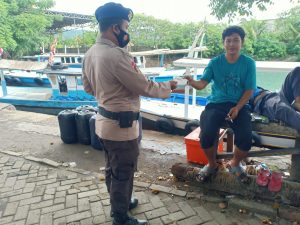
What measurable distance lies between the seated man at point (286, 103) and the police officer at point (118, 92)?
128 centimetres

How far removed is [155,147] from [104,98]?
3108 mm

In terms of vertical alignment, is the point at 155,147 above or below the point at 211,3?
below

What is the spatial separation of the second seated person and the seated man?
29 cm

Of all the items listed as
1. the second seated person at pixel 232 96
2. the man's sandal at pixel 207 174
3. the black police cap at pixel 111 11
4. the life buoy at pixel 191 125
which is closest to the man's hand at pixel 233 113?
the second seated person at pixel 232 96

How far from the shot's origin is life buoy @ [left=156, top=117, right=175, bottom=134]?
25.6 ft

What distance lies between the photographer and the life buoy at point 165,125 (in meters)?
7.81

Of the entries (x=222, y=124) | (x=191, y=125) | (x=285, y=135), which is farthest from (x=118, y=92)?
(x=191, y=125)

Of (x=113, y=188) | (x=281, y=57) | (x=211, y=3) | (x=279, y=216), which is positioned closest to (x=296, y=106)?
(x=279, y=216)

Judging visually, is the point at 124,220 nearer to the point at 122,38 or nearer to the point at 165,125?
the point at 122,38

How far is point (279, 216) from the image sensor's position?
3014 millimetres

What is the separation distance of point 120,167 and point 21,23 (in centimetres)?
1892

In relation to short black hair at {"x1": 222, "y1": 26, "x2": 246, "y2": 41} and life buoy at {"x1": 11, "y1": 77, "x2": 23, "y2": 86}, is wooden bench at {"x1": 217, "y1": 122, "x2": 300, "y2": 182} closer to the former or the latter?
short black hair at {"x1": 222, "y1": 26, "x2": 246, "y2": 41}

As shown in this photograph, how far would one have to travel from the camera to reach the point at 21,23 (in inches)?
718

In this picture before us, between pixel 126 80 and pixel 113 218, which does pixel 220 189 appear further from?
pixel 126 80
